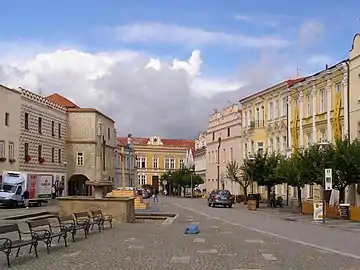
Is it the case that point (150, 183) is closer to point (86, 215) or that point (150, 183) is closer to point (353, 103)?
point (353, 103)

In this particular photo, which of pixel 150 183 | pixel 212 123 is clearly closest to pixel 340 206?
pixel 212 123

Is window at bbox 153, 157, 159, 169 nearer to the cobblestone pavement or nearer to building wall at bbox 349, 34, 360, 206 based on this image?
building wall at bbox 349, 34, 360, 206

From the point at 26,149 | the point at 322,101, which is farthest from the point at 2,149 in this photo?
the point at 322,101

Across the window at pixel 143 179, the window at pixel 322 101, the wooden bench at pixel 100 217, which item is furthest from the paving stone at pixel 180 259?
the window at pixel 143 179

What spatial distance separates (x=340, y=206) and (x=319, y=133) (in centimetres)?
1557

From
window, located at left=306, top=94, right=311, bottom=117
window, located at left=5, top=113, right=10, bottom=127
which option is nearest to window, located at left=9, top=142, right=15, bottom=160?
window, located at left=5, top=113, right=10, bottom=127

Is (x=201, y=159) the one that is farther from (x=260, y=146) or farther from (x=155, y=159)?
(x=260, y=146)

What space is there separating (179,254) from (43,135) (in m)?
58.2

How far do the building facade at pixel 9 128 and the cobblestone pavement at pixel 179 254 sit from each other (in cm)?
3840

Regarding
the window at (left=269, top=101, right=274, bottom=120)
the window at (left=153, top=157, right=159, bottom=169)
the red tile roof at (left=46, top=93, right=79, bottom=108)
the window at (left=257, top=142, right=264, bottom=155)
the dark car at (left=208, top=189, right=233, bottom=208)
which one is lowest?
the dark car at (left=208, top=189, right=233, bottom=208)

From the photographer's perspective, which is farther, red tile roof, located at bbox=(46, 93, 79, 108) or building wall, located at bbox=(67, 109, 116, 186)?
red tile roof, located at bbox=(46, 93, 79, 108)

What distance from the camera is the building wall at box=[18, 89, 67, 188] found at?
6750 cm

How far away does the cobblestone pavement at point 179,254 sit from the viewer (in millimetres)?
15773

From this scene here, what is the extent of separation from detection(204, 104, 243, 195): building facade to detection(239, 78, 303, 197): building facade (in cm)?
453
